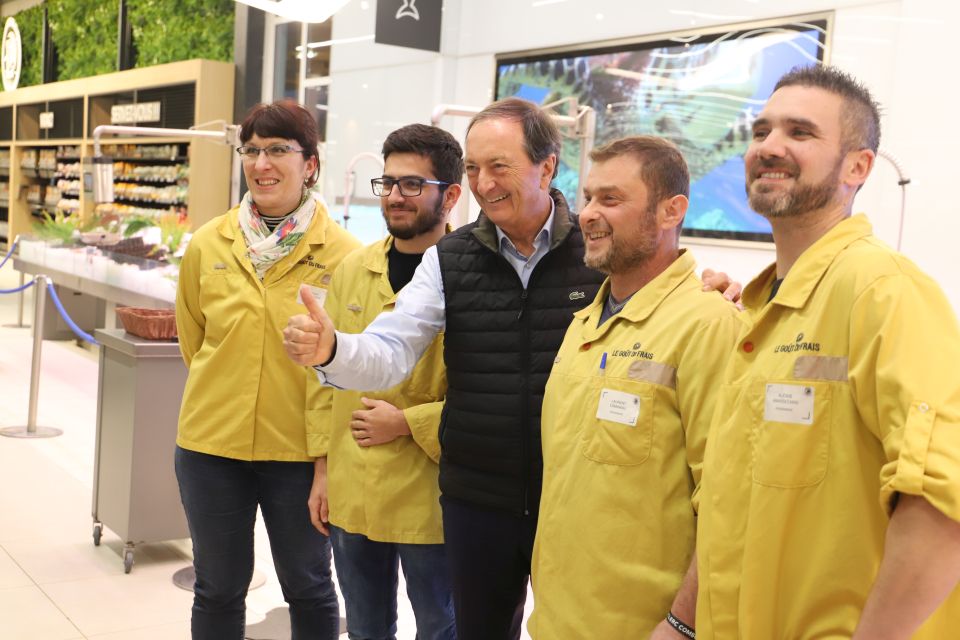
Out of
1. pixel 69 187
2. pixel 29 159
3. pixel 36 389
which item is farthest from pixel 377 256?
pixel 29 159

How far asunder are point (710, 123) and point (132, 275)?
171 inches

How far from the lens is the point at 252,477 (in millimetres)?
2725

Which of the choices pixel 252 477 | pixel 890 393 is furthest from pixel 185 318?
pixel 890 393

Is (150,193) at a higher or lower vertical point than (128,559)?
higher

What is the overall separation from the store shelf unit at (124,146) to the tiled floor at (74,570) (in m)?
2.09

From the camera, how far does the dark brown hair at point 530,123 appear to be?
2186mm

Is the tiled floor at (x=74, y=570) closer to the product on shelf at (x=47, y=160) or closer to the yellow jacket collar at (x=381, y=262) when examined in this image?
the yellow jacket collar at (x=381, y=262)

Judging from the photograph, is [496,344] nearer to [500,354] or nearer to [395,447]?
[500,354]

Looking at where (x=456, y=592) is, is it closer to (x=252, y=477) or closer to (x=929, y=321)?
(x=252, y=477)

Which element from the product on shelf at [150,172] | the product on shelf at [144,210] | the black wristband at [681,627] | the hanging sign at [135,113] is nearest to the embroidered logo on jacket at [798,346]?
the black wristband at [681,627]

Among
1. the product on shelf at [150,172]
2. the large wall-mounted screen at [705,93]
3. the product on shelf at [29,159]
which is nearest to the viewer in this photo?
the large wall-mounted screen at [705,93]

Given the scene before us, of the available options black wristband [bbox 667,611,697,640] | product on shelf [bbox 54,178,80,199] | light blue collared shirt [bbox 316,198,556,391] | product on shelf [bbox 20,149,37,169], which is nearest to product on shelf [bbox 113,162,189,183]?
product on shelf [bbox 54,178,80,199]

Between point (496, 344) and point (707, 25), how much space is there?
5427 mm

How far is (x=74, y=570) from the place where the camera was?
4191mm
